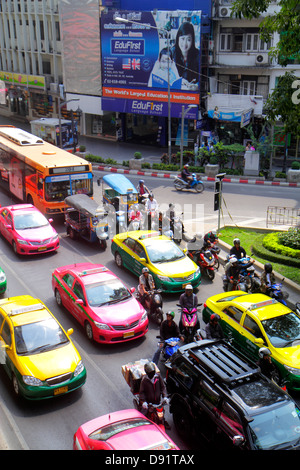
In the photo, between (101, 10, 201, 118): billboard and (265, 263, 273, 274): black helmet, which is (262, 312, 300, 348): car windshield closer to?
(265, 263, 273, 274): black helmet

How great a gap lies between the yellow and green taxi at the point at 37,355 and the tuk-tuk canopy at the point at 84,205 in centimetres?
779

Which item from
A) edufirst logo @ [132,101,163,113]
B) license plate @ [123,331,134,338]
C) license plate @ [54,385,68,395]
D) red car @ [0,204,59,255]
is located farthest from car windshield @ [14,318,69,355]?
edufirst logo @ [132,101,163,113]

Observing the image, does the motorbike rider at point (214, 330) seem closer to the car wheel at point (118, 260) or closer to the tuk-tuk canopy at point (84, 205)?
the car wheel at point (118, 260)

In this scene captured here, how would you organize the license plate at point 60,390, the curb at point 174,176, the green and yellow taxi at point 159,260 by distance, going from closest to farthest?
the license plate at point 60,390 < the green and yellow taxi at point 159,260 < the curb at point 174,176

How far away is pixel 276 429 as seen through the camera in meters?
8.41

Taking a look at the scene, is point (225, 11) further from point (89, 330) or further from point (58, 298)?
point (89, 330)

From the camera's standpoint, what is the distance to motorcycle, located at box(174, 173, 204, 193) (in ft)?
92.0

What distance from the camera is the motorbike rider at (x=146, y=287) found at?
15.0 metres

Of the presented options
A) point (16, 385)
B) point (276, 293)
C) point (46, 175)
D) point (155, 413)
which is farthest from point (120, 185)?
point (155, 413)

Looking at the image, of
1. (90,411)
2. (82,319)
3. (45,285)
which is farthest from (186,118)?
(90,411)

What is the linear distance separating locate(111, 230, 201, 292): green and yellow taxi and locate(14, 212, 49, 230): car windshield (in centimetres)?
355

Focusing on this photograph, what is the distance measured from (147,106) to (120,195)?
644 inches

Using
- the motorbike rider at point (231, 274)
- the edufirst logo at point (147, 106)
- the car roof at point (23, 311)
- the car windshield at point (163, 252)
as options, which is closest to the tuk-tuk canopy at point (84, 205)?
the car windshield at point (163, 252)

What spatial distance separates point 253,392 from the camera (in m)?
8.95
